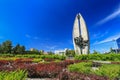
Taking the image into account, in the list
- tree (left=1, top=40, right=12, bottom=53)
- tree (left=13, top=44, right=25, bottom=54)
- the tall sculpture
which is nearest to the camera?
the tall sculpture

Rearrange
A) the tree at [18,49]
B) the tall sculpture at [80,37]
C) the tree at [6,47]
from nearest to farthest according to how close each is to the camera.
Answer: the tall sculpture at [80,37]
the tree at [6,47]
the tree at [18,49]

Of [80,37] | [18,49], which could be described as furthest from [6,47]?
[80,37]

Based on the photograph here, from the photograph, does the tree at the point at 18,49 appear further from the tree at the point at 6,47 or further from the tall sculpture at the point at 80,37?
the tall sculpture at the point at 80,37

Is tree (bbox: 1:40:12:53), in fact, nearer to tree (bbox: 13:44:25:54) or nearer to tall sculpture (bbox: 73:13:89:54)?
tree (bbox: 13:44:25:54)

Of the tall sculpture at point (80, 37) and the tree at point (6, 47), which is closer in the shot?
the tall sculpture at point (80, 37)

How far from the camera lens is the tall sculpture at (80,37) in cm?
3866

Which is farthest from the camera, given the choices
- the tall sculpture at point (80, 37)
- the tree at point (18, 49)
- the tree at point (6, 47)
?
the tree at point (18, 49)

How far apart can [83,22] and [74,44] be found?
4.48m

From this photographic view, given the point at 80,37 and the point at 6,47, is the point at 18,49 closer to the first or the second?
the point at 6,47

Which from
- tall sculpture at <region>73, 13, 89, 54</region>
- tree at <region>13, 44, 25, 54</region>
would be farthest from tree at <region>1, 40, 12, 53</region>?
tall sculpture at <region>73, 13, 89, 54</region>

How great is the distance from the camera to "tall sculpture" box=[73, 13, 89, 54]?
38.7m

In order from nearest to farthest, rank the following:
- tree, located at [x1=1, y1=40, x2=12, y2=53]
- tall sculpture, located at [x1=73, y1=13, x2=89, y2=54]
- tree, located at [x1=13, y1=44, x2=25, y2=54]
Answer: tall sculpture, located at [x1=73, y1=13, x2=89, y2=54]
tree, located at [x1=1, y1=40, x2=12, y2=53]
tree, located at [x1=13, y1=44, x2=25, y2=54]

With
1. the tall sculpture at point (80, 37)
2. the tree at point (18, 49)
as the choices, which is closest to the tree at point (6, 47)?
the tree at point (18, 49)

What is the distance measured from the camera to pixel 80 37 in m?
38.7
